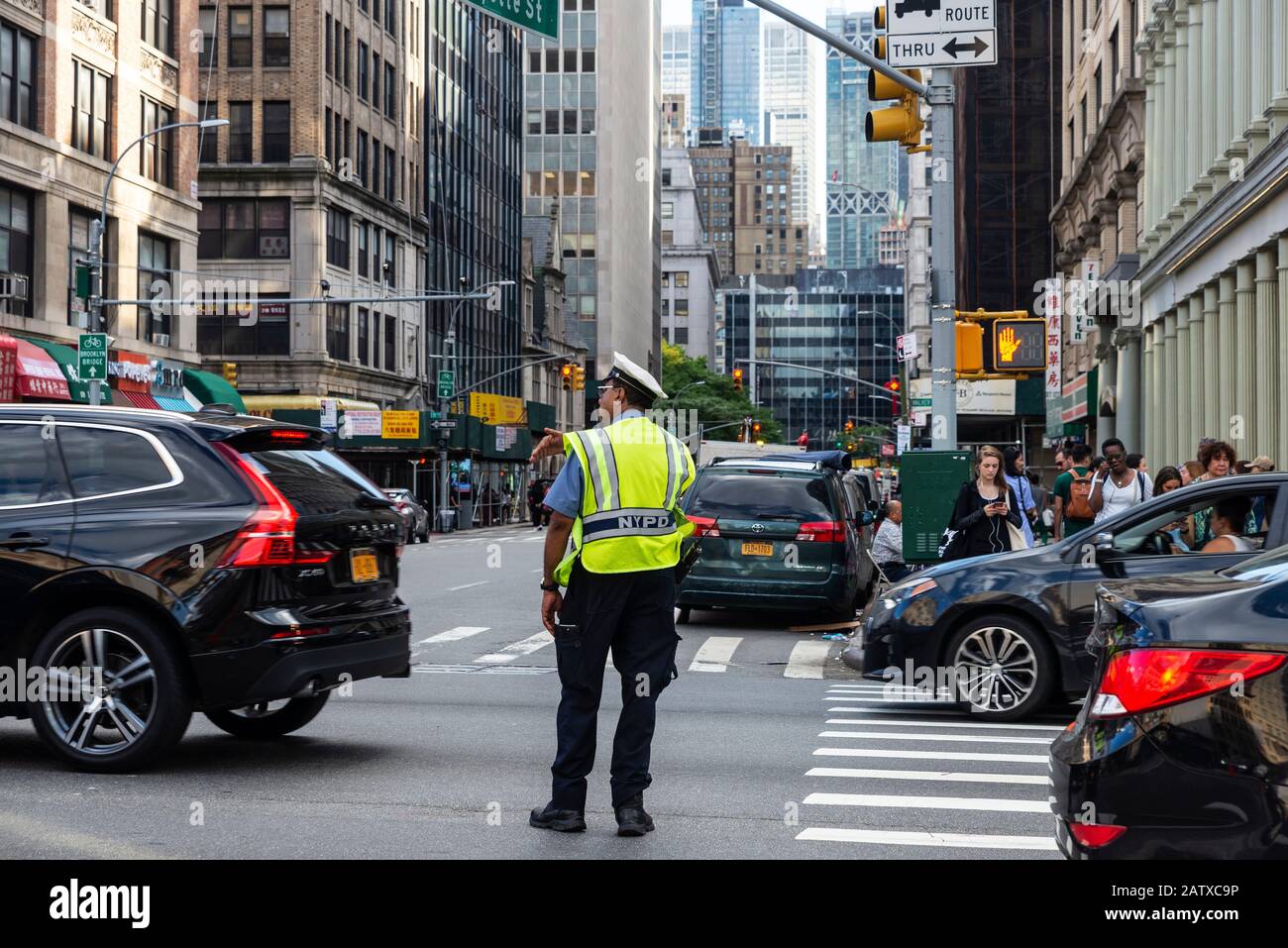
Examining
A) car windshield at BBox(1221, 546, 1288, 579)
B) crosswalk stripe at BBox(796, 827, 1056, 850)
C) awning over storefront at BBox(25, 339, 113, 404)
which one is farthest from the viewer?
awning over storefront at BBox(25, 339, 113, 404)

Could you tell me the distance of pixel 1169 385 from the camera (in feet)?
116

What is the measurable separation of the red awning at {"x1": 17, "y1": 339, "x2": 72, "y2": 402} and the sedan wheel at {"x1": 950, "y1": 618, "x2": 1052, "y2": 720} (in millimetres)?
27132

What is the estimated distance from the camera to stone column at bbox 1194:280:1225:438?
3011 cm

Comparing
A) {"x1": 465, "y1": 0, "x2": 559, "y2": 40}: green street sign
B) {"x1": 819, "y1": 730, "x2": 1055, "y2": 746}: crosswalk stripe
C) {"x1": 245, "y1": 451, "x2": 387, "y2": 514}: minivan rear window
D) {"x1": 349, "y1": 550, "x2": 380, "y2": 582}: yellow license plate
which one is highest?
{"x1": 465, "y1": 0, "x2": 559, "y2": 40}: green street sign

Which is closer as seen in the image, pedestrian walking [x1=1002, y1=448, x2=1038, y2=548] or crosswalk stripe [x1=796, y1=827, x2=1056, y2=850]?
crosswalk stripe [x1=796, y1=827, x2=1056, y2=850]

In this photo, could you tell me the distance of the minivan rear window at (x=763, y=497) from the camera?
18344mm

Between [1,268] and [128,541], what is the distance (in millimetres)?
30696

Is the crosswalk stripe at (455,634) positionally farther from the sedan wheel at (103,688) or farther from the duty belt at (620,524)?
the duty belt at (620,524)

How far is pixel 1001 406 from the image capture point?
64.8 metres

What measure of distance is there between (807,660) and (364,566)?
24.7ft

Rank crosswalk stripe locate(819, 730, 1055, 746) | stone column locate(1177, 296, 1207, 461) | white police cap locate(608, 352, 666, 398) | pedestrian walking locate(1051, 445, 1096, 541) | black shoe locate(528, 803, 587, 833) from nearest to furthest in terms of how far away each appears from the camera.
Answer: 1. black shoe locate(528, 803, 587, 833)
2. white police cap locate(608, 352, 666, 398)
3. crosswalk stripe locate(819, 730, 1055, 746)
4. pedestrian walking locate(1051, 445, 1096, 541)
5. stone column locate(1177, 296, 1207, 461)

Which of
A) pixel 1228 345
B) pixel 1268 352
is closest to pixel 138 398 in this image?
pixel 1228 345

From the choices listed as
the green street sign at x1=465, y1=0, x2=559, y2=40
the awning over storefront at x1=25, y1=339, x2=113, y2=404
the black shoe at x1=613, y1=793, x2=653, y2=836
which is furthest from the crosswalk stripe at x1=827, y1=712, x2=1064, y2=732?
the awning over storefront at x1=25, y1=339, x2=113, y2=404

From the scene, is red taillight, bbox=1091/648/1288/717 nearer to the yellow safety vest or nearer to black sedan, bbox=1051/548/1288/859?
black sedan, bbox=1051/548/1288/859
